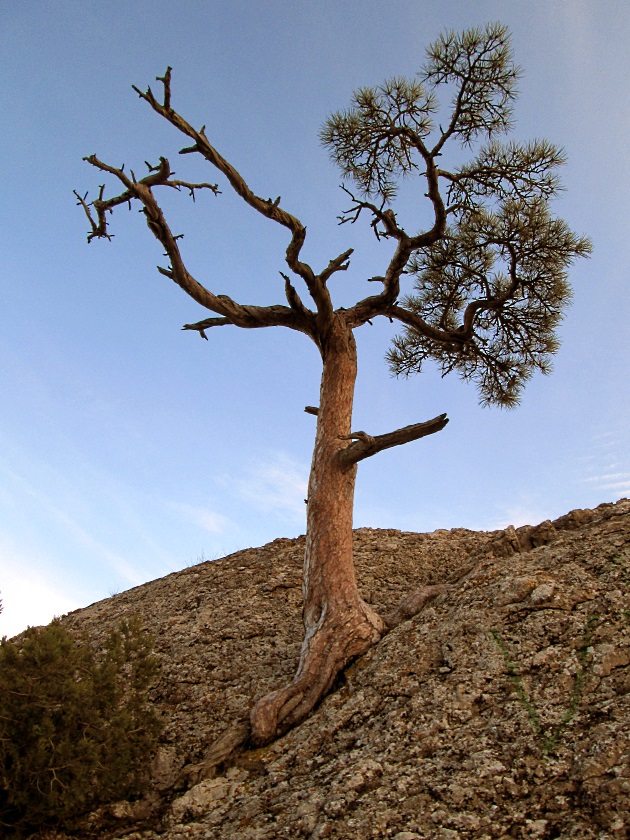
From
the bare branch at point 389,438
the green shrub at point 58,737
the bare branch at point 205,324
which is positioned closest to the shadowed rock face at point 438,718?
the green shrub at point 58,737

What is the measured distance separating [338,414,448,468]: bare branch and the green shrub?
4028 millimetres

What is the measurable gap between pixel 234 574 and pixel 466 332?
6234mm

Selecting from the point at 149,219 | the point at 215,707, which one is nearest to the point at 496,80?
the point at 149,219

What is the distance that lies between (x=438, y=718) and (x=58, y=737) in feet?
11.3

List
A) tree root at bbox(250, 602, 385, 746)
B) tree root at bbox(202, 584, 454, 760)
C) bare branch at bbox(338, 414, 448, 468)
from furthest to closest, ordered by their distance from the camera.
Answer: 1. bare branch at bbox(338, 414, 448, 468)
2. tree root at bbox(250, 602, 385, 746)
3. tree root at bbox(202, 584, 454, 760)

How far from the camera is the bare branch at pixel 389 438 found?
339 inches

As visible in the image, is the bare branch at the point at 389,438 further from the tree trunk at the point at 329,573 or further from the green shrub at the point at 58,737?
the green shrub at the point at 58,737

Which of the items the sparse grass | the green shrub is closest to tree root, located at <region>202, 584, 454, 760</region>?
the green shrub

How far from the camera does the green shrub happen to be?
573 cm

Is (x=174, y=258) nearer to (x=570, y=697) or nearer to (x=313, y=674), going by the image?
(x=313, y=674)

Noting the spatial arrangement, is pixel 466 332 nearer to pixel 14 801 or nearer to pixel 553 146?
pixel 553 146

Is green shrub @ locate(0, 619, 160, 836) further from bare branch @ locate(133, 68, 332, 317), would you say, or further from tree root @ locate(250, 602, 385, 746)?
bare branch @ locate(133, 68, 332, 317)

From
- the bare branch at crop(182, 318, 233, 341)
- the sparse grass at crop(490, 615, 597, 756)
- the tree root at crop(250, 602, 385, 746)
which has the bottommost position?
the sparse grass at crop(490, 615, 597, 756)

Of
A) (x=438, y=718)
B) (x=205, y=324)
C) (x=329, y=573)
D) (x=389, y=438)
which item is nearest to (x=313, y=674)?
(x=329, y=573)
